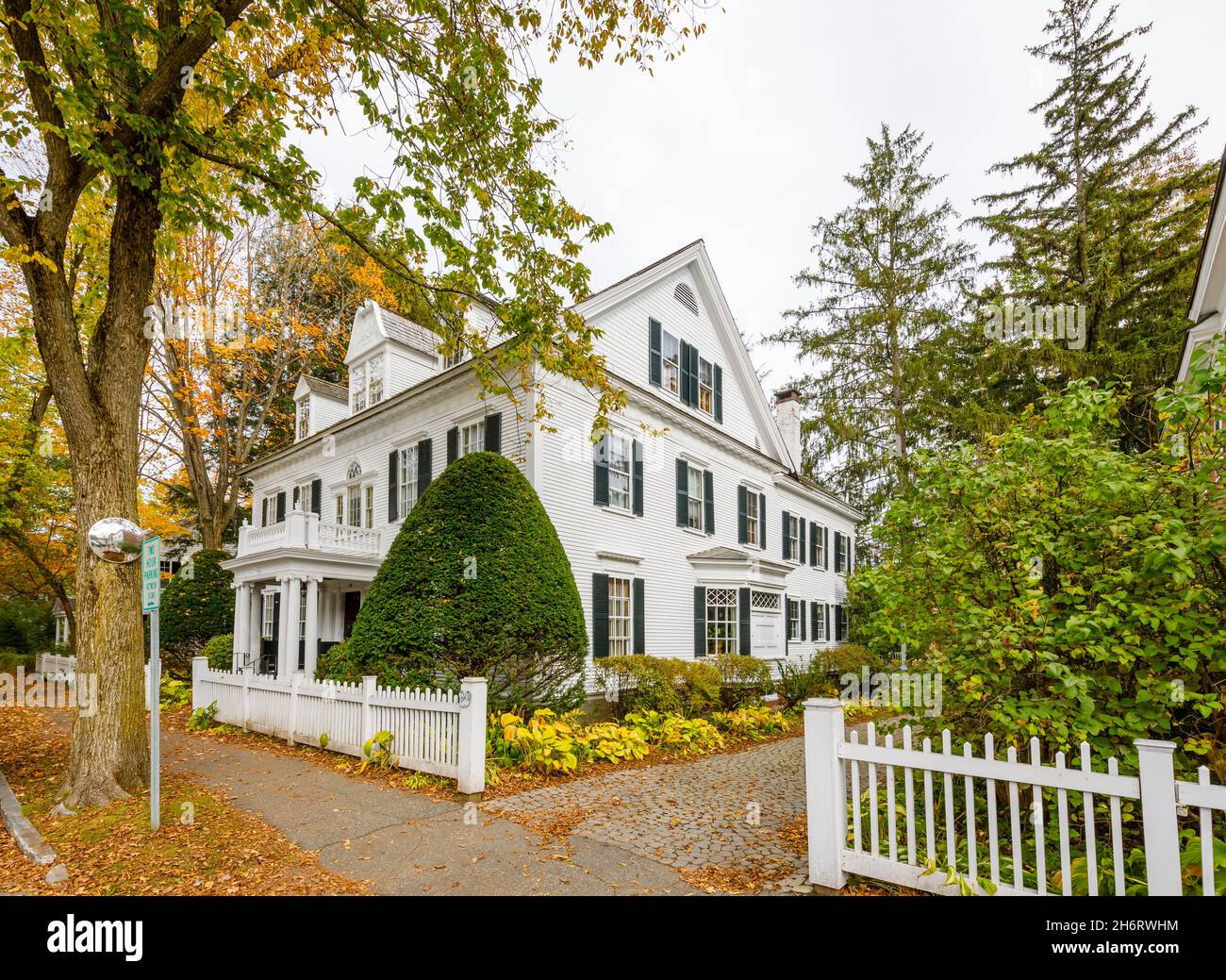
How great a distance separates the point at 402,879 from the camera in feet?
16.0

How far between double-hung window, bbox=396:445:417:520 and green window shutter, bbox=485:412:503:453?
293 cm

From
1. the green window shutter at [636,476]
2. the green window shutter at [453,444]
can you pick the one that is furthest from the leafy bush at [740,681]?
the green window shutter at [453,444]

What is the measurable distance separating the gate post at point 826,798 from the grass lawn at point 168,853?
3.26m

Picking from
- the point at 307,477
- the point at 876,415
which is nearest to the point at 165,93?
the point at 307,477

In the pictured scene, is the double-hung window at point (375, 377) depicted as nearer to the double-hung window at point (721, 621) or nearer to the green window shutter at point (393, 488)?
the green window shutter at point (393, 488)

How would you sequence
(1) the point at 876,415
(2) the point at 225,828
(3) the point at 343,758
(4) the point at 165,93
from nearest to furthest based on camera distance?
(2) the point at 225,828
(4) the point at 165,93
(3) the point at 343,758
(1) the point at 876,415

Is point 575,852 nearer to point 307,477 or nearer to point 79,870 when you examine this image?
point 79,870

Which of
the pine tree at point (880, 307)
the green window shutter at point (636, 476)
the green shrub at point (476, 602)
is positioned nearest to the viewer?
the green shrub at point (476, 602)

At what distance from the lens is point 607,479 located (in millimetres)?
14359

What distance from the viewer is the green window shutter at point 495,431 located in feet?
43.2

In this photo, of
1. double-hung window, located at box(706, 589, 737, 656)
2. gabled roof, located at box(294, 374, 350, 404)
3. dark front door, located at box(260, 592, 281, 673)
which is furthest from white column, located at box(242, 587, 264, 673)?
double-hung window, located at box(706, 589, 737, 656)

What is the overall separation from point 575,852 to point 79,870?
3.78 m

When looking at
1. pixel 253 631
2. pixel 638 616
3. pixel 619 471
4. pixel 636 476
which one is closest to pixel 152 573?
pixel 619 471
